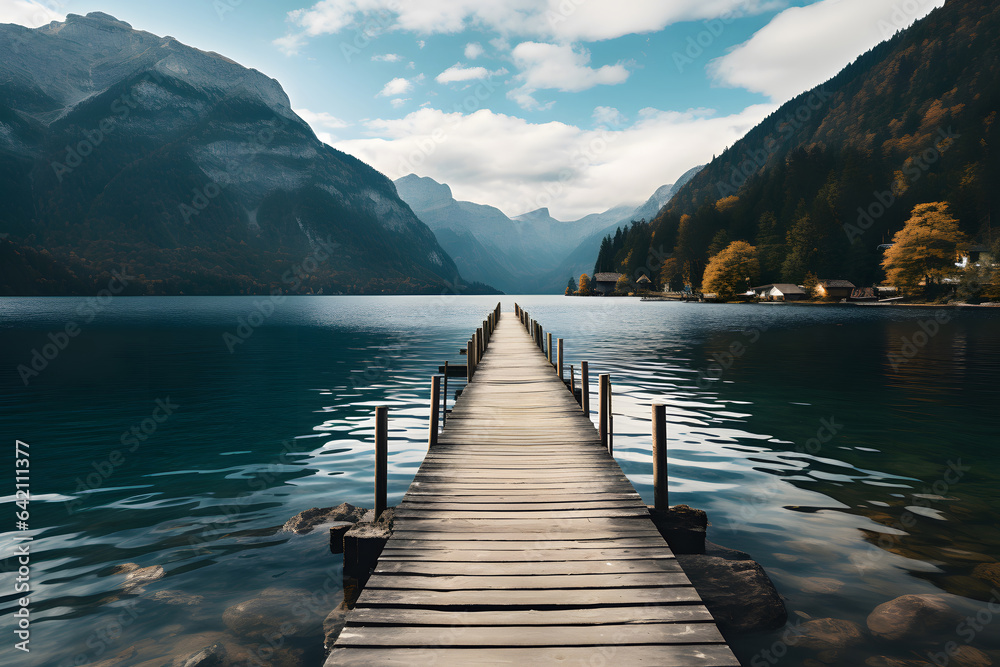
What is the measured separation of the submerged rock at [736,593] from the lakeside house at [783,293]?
374ft

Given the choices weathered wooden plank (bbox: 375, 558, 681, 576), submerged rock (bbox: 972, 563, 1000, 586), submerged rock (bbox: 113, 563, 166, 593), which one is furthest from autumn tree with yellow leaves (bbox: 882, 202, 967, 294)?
submerged rock (bbox: 113, 563, 166, 593)

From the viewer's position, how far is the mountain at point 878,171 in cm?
9375

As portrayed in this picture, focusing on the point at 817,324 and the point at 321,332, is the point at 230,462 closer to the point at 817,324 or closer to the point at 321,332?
the point at 321,332

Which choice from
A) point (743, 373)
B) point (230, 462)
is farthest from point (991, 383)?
point (230, 462)

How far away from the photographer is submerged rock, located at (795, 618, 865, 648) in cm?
595

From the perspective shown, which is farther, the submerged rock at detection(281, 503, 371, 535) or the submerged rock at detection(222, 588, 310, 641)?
the submerged rock at detection(281, 503, 371, 535)

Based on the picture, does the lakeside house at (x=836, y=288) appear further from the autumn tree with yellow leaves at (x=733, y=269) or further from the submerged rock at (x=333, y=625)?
the submerged rock at (x=333, y=625)

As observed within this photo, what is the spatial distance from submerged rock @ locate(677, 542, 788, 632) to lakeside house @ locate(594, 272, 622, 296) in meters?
173

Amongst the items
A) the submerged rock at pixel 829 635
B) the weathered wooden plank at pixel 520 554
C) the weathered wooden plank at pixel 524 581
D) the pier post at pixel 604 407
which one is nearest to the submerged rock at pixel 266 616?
the weathered wooden plank at pixel 520 554

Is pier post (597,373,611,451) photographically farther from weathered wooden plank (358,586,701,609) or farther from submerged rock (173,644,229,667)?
submerged rock (173,644,229,667)

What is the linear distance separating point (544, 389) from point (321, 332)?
43.3 meters

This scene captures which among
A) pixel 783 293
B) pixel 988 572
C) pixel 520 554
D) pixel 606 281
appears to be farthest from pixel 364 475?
pixel 606 281

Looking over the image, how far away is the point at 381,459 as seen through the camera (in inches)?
319

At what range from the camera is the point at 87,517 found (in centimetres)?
984
